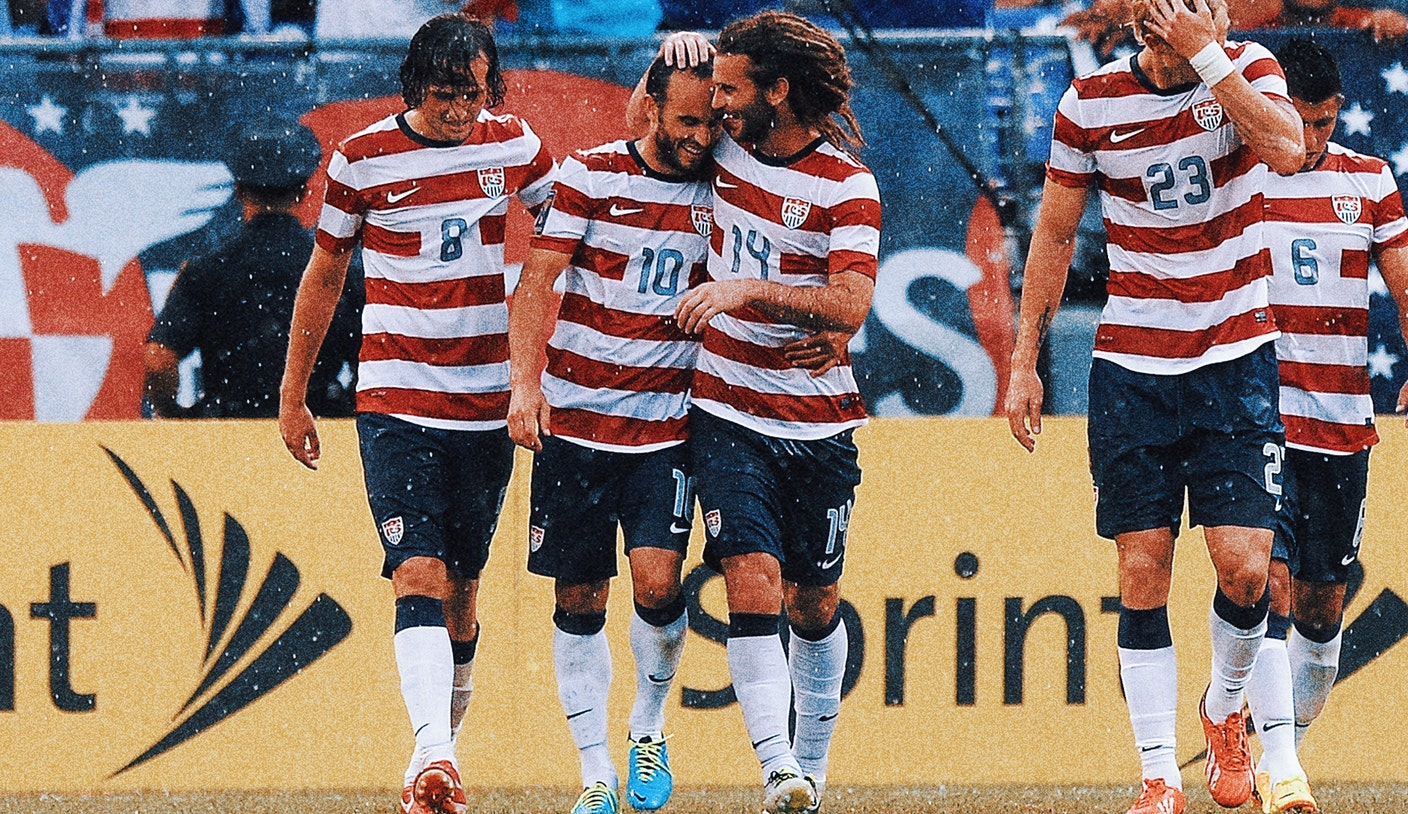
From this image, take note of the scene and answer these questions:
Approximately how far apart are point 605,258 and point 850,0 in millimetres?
2766

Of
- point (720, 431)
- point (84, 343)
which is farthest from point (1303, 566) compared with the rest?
point (84, 343)

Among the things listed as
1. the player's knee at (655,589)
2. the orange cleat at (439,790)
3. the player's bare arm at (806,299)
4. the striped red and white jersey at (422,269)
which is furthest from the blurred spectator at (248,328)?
the orange cleat at (439,790)

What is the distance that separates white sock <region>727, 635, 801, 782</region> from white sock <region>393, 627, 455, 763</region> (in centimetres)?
70

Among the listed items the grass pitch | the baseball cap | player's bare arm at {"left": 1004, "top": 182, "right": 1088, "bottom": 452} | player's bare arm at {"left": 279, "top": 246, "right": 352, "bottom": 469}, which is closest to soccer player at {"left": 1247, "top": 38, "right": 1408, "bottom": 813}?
the grass pitch

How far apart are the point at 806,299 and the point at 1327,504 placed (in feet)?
6.17

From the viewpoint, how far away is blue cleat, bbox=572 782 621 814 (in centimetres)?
498

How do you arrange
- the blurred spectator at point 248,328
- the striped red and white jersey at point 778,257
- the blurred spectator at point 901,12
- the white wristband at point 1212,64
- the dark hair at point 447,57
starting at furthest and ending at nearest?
the blurred spectator at point 901,12 → the blurred spectator at point 248,328 → the dark hair at point 447,57 → the striped red and white jersey at point 778,257 → the white wristband at point 1212,64

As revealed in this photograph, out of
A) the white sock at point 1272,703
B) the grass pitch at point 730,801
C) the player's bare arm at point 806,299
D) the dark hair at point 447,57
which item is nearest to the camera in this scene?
the player's bare arm at point 806,299

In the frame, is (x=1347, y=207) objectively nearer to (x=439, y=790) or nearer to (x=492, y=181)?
(x=492, y=181)

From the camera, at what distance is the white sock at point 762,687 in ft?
15.3

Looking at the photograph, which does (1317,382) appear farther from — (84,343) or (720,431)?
(84,343)

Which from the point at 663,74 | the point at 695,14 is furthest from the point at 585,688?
the point at 695,14

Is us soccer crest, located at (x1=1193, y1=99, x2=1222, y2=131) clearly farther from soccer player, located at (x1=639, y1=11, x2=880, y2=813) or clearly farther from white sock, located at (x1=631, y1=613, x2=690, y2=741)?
white sock, located at (x1=631, y1=613, x2=690, y2=741)

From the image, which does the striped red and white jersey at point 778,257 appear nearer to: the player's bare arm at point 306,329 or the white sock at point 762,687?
the white sock at point 762,687
